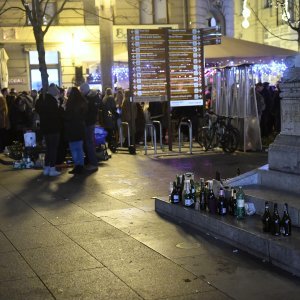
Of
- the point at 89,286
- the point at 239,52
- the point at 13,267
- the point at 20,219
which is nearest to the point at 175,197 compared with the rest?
the point at 20,219

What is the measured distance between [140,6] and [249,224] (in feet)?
75.4

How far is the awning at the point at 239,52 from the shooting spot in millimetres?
19156

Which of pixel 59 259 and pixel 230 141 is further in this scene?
pixel 230 141

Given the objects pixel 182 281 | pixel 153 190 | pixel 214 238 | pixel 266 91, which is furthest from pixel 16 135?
pixel 182 281

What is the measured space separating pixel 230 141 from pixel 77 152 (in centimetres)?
476

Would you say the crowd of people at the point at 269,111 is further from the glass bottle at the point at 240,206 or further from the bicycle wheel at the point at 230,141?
the glass bottle at the point at 240,206

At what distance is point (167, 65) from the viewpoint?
15898 millimetres

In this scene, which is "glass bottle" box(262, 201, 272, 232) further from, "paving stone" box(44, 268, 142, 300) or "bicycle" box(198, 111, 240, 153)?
"bicycle" box(198, 111, 240, 153)

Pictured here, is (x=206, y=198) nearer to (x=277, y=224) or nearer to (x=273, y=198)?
(x=273, y=198)

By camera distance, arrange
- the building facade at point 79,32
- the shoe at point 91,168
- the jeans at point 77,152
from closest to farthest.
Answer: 1. the jeans at point 77,152
2. the shoe at point 91,168
3. the building facade at point 79,32

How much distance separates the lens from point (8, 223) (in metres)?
7.70

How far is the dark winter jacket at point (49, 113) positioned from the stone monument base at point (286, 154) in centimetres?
512

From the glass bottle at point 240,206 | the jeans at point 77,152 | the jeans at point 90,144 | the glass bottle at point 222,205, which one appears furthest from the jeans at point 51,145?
the glass bottle at point 240,206

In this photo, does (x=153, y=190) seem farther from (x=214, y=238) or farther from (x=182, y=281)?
(x=182, y=281)
